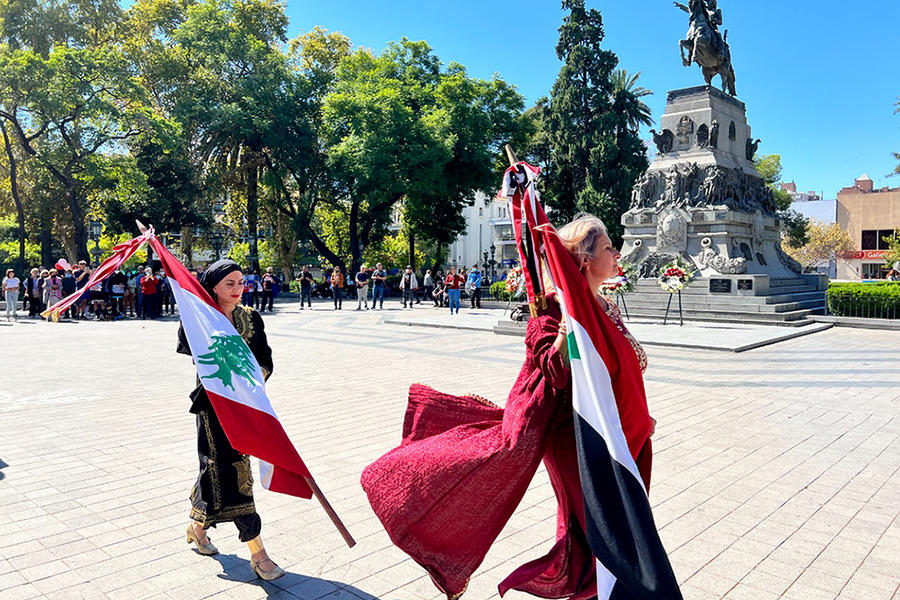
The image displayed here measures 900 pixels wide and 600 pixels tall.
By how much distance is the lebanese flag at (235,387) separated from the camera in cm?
342

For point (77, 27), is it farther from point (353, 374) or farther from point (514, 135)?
point (353, 374)

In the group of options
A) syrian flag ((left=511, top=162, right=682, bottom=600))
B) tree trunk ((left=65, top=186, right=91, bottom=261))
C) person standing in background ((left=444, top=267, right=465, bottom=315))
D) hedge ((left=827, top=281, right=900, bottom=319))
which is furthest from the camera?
tree trunk ((left=65, top=186, right=91, bottom=261))

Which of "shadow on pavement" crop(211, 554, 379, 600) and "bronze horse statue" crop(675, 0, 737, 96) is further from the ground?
"bronze horse statue" crop(675, 0, 737, 96)

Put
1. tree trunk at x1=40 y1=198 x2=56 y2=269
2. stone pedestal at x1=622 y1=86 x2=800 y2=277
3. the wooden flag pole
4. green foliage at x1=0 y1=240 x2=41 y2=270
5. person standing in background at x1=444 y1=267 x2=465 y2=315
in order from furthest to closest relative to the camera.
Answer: green foliage at x1=0 y1=240 x2=41 y2=270 < tree trunk at x1=40 y1=198 x2=56 y2=269 < person standing in background at x1=444 y1=267 x2=465 y2=315 < stone pedestal at x1=622 y1=86 x2=800 y2=277 < the wooden flag pole

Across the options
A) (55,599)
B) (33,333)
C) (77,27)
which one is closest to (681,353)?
(55,599)

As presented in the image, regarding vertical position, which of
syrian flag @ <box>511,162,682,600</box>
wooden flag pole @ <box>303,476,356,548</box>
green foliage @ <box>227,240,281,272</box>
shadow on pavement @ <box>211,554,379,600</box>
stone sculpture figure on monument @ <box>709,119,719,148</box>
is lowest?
shadow on pavement @ <box>211,554,379,600</box>

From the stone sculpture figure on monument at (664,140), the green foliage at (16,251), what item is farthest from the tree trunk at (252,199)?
the stone sculpture figure on monument at (664,140)

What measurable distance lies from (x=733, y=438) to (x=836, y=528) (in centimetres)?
218

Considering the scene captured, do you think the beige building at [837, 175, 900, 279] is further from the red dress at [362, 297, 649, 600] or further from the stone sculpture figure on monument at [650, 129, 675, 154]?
the red dress at [362, 297, 649, 600]

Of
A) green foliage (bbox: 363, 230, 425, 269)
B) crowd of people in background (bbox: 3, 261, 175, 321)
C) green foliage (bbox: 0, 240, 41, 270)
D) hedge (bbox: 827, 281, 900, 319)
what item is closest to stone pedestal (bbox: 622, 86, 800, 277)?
hedge (bbox: 827, 281, 900, 319)

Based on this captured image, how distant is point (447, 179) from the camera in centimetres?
3550

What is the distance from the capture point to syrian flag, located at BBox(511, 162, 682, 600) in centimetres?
239

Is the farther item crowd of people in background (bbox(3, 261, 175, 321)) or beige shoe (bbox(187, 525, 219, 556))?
crowd of people in background (bbox(3, 261, 175, 321))

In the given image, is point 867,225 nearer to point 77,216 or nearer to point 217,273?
point 77,216
